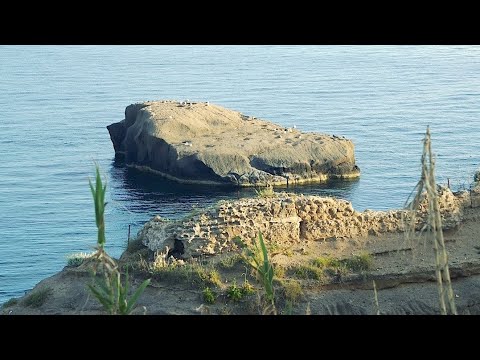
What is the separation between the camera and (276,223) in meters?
32.3

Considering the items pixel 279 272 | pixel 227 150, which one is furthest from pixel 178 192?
pixel 279 272

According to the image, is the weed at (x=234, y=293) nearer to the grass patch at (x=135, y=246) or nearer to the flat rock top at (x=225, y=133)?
the grass patch at (x=135, y=246)

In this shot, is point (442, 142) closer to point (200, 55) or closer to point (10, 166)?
point (10, 166)

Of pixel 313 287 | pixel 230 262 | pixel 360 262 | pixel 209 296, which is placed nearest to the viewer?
pixel 209 296

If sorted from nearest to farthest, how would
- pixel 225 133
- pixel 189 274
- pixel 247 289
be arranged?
pixel 247 289 < pixel 189 274 < pixel 225 133

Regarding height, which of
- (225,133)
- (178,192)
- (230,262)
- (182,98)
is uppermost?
(182,98)

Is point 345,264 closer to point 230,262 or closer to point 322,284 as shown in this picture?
point 322,284

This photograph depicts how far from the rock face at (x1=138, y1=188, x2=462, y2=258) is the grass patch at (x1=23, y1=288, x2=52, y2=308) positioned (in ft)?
13.2

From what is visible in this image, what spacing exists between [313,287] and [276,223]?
3375mm

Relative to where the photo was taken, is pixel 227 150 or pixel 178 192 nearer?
pixel 178 192

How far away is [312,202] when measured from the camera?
33219 millimetres

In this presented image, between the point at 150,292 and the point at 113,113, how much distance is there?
83617 millimetres

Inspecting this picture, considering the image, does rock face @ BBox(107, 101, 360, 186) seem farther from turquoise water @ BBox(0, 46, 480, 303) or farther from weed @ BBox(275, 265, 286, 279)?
weed @ BBox(275, 265, 286, 279)
